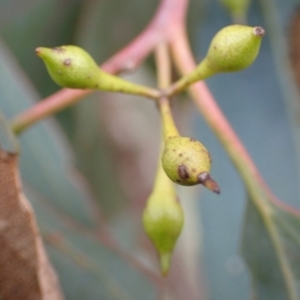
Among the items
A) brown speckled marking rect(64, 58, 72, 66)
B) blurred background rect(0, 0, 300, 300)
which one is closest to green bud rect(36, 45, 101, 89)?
brown speckled marking rect(64, 58, 72, 66)

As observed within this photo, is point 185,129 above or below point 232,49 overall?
below

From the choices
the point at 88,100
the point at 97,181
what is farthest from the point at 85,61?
the point at 97,181

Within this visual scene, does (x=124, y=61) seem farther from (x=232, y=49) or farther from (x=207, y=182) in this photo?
(x=207, y=182)

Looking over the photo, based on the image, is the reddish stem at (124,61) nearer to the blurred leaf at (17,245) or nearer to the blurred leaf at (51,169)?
the blurred leaf at (17,245)

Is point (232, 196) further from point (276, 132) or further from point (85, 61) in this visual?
point (85, 61)

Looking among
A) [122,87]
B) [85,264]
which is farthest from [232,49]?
[85,264]

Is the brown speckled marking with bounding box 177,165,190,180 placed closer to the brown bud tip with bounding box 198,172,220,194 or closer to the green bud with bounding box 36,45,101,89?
the brown bud tip with bounding box 198,172,220,194
